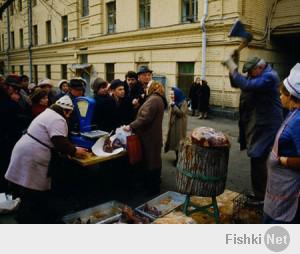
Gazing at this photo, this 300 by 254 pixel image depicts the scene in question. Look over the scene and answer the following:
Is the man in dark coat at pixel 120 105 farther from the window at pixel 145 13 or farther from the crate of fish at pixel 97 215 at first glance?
the window at pixel 145 13

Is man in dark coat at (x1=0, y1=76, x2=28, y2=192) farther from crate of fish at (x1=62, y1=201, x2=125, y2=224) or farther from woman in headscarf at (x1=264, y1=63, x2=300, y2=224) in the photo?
woman in headscarf at (x1=264, y1=63, x2=300, y2=224)

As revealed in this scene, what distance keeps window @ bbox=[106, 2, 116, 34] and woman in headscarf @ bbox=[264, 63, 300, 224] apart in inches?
516

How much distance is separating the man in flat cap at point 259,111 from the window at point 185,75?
784cm

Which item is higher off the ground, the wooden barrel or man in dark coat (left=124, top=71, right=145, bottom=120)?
man in dark coat (left=124, top=71, right=145, bottom=120)

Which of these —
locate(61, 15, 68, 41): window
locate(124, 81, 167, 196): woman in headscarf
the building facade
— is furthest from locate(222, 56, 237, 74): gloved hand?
locate(61, 15, 68, 41): window

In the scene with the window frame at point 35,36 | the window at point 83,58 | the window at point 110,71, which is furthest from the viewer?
the window frame at point 35,36

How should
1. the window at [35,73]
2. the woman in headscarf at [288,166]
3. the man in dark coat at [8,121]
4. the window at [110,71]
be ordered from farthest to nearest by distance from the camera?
the window at [35,73] → the window at [110,71] → the man in dark coat at [8,121] → the woman in headscarf at [288,166]

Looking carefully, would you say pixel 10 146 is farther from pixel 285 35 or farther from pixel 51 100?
pixel 285 35

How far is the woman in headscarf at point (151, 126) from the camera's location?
3898 mm

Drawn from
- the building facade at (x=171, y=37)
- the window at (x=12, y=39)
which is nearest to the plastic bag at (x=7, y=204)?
the building facade at (x=171, y=37)

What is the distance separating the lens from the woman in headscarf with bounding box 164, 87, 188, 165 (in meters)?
5.40

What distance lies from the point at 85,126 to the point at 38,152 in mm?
981

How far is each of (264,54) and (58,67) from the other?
40.8 ft
